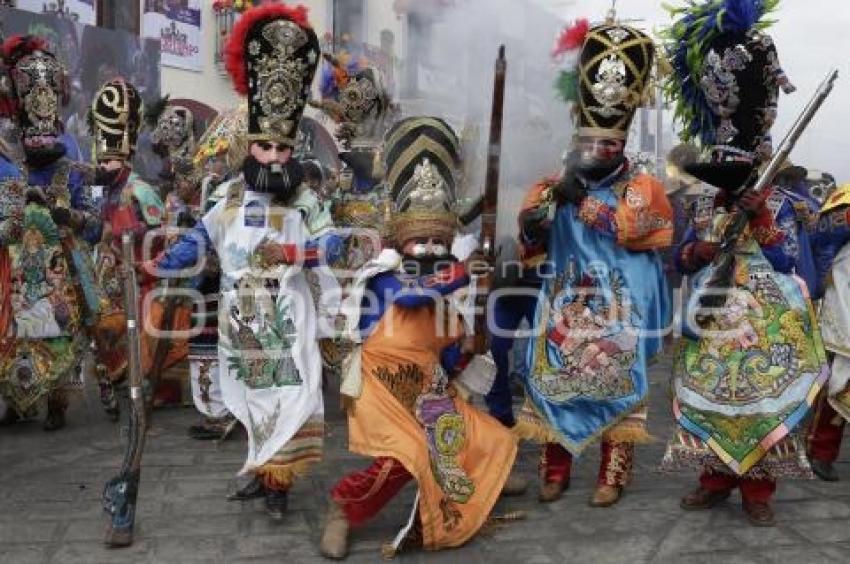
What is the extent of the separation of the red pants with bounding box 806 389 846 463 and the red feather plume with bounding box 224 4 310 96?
3.58 m

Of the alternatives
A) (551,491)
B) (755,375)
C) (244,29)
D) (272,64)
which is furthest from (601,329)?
(244,29)

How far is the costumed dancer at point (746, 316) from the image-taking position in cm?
428

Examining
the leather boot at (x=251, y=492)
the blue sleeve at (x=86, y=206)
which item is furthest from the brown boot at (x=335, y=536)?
the blue sleeve at (x=86, y=206)

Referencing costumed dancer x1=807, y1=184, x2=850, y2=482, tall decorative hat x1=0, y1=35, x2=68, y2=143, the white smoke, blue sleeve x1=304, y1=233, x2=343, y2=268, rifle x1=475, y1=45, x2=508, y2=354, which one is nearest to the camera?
rifle x1=475, y1=45, x2=508, y2=354

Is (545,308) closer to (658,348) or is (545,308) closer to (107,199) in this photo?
(658,348)

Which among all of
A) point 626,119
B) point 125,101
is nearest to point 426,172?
point 626,119

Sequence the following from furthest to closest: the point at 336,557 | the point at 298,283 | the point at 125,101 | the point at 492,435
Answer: the point at 125,101
the point at 298,283
the point at 492,435
the point at 336,557

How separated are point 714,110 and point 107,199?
4.29m

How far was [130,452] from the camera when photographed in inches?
164

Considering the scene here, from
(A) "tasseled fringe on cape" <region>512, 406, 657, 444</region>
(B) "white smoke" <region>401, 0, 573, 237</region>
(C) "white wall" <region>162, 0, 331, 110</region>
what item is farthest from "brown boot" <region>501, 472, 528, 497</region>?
(C) "white wall" <region>162, 0, 331, 110</region>

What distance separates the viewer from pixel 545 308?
476 cm

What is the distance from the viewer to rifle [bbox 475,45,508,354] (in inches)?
146

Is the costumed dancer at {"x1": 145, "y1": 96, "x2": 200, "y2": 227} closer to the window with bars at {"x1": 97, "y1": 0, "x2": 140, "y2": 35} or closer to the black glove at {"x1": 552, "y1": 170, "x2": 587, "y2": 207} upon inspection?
the black glove at {"x1": 552, "y1": 170, "x2": 587, "y2": 207}

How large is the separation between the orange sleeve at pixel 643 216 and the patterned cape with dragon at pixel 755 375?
12.3 inches
